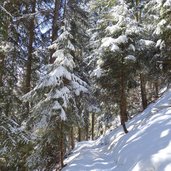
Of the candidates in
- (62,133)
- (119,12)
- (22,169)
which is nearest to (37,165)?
(22,169)

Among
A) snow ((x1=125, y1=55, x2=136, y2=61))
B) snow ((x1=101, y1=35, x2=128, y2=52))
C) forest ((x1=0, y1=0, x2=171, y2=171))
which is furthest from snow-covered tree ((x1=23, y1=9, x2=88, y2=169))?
snow ((x1=125, y1=55, x2=136, y2=61))

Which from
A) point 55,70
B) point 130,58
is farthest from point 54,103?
point 130,58

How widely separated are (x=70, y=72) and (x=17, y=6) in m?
4.09

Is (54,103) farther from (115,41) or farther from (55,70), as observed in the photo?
(115,41)

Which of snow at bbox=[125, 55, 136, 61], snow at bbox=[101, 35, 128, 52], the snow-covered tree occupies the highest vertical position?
snow at bbox=[101, 35, 128, 52]

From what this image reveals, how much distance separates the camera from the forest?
12.4 meters

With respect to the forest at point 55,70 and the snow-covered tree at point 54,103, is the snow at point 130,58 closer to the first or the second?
the forest at point 55,70

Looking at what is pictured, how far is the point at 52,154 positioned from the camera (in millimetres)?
13797

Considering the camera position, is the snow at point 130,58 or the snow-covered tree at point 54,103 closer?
the snow-covered tree at point 54,103

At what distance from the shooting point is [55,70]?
1255cm

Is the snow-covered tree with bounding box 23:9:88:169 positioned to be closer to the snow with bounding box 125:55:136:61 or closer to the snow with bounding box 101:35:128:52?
the snow with bounding box 101:35:128:52

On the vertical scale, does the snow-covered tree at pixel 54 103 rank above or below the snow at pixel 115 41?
below

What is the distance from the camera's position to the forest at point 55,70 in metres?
12.4

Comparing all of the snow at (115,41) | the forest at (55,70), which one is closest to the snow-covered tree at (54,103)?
the forest at (55,70)
